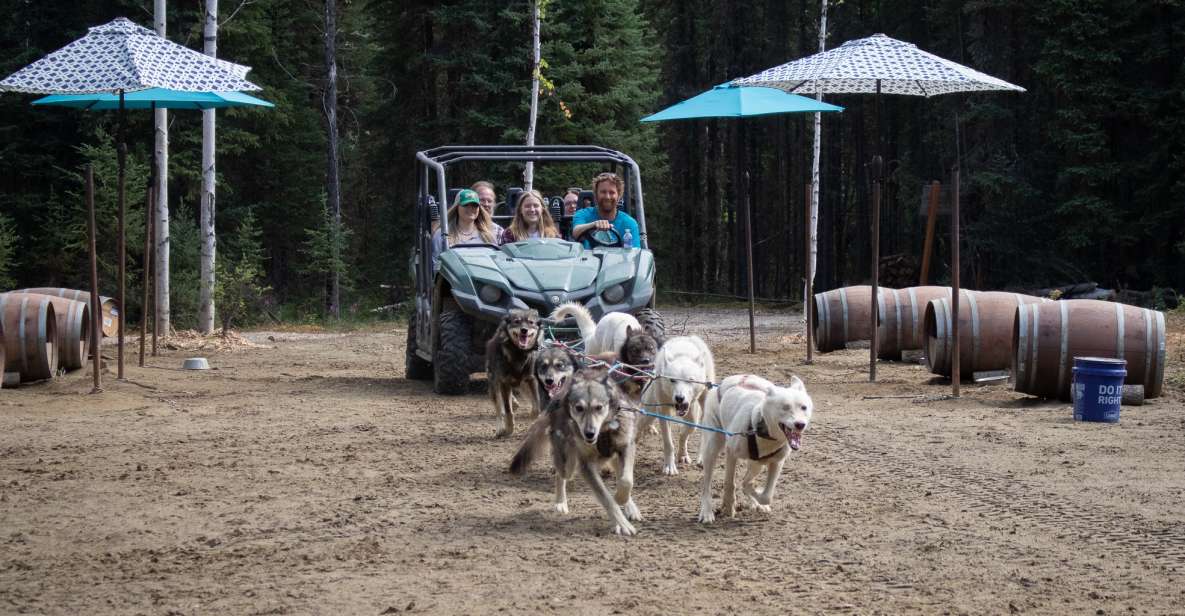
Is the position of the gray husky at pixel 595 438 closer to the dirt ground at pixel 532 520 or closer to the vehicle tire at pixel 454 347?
the dirt ground at pixel 532 520

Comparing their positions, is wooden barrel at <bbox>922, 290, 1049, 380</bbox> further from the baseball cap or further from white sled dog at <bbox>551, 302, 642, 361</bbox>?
the baseball cap

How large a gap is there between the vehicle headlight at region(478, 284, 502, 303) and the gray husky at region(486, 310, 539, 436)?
1331 millimetres

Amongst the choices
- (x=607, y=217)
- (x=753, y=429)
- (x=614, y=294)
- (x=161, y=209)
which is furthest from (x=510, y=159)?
(x=161, y=209)

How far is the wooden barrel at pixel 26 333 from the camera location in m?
12.3

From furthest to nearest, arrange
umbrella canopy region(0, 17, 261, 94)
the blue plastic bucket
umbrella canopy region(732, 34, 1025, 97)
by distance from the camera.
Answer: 1. umbrella canopy region(732, 34, 1025, 97)
2. umbrella canopy region(0, 17, 261, 94)
3. the blue plastic bucket

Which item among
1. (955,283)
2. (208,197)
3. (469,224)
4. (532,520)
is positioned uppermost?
(208,197)

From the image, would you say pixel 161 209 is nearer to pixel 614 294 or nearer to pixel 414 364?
pixel 414 364

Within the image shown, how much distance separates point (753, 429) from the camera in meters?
6.40

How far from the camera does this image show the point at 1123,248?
1003 inches

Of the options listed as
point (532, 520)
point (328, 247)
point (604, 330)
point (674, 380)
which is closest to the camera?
point (532, 520)

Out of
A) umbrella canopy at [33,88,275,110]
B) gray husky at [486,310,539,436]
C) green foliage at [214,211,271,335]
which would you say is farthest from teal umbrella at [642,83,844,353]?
green foliage at [214,211,271,335]

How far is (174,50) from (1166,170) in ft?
64.1

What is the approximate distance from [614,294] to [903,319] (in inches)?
206

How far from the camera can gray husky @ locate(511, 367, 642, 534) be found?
6.43 meters
